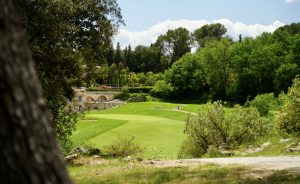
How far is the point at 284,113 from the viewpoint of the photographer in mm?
26625

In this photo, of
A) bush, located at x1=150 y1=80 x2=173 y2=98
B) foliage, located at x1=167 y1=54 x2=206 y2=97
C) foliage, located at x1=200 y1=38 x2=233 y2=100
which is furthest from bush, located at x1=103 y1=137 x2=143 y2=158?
bush, located at x1=150 y1=80 x2=173 y2=98

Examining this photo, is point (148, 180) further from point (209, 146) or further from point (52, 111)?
point (209, 146)

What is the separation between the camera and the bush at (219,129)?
86.0 feet

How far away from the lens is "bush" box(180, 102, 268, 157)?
86.0 feet

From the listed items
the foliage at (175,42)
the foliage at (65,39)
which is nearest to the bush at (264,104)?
the foliage at (65,39)

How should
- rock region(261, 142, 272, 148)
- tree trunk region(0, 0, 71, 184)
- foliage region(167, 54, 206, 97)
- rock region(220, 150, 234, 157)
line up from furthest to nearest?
foliage region(167, 54, 206, 97) → rock region(261, 142, 272, 148) → rock region(220, 150, 234, 157) → tree trunk region(0, 0, 71, 184)

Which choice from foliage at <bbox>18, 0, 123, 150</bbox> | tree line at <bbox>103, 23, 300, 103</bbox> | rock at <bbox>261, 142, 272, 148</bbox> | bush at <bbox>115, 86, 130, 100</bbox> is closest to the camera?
foliage at <bbox>18, 0, 123, 150</bbox>

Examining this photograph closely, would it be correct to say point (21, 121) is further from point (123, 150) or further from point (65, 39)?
point (123, 150)

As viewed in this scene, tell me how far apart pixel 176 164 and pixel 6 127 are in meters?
15.6

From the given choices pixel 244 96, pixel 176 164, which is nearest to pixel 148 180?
pixel 176 164

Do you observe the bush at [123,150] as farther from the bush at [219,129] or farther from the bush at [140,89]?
the bush at [140,89]

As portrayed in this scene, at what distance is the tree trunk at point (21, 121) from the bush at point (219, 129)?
2358cm

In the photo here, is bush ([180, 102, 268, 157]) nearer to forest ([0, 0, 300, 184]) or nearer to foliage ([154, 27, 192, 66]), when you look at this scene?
forest ([0, 0, 300, 184])

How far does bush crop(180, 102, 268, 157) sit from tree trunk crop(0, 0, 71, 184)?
23.6 meters
